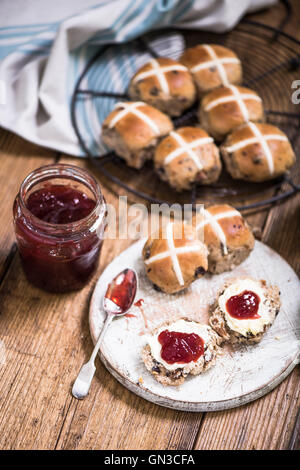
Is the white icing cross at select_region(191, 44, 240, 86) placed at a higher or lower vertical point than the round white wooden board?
higher

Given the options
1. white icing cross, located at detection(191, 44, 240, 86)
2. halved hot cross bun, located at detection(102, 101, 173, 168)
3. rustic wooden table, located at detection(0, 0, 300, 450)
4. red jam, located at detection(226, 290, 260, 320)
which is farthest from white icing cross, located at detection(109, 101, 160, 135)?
red jam, located at detection(226, 290, 260, 320)

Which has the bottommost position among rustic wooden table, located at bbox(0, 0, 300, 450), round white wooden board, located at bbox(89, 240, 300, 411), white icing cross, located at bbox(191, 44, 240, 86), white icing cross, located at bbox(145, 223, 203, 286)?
rustic wooden table, located at bbox(0, 0, 300, 450)

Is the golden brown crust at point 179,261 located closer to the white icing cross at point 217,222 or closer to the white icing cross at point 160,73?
the white icing cross at point 217,222

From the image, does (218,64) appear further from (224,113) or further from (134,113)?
(134,113)

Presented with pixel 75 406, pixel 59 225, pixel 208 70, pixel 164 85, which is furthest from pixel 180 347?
pixel 208 70

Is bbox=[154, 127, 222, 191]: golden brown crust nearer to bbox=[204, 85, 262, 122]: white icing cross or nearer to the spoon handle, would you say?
bbox=[204, 85, 262, 122]: white icing cross

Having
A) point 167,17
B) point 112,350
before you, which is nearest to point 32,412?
point 112,350
